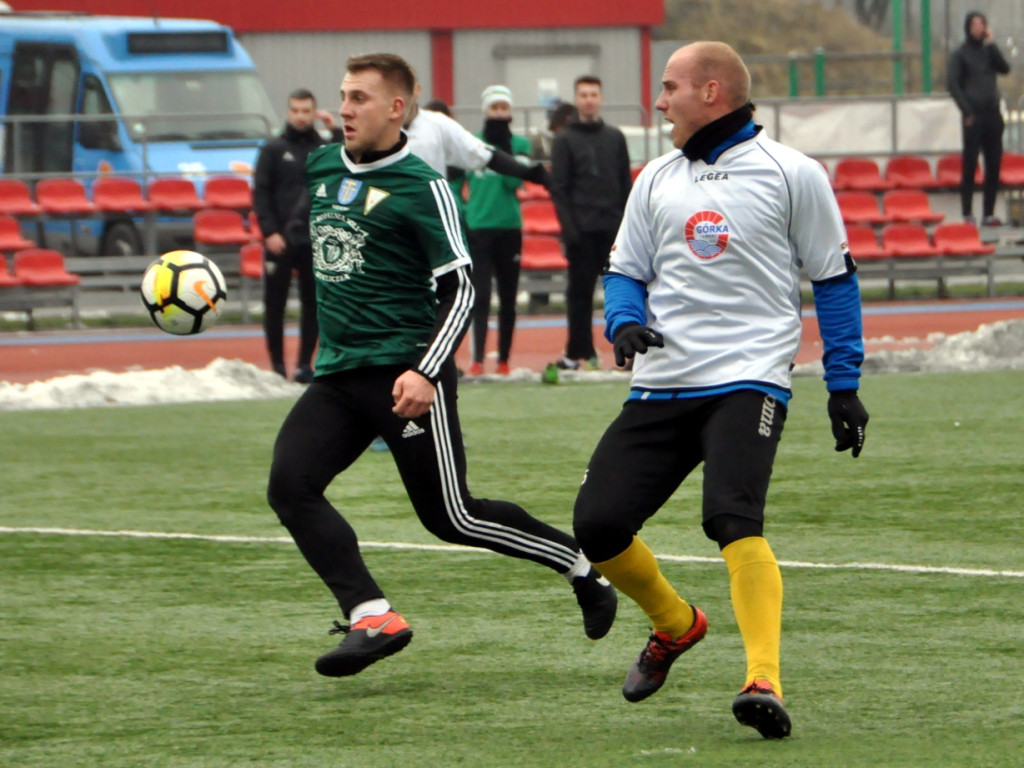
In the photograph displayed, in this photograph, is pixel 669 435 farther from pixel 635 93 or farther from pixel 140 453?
pixel 635 93

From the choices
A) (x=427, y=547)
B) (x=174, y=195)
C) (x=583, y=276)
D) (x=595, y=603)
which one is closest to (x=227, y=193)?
→ (x=174, y=195)

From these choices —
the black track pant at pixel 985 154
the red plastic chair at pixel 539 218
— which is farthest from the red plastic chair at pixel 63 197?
the black track pant at pixel 985 154

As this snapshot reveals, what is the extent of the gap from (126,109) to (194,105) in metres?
0.97

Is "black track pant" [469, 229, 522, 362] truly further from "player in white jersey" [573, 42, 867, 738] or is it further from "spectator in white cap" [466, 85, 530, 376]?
"player in white jersey" [573, 42, 867, 738]

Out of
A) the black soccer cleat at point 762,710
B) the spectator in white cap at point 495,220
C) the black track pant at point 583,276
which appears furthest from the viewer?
the black track pant at point 583,276

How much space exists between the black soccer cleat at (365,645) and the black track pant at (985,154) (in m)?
17.5

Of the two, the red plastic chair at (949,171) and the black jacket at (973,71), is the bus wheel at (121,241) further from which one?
the red plastic chair at (949,171)

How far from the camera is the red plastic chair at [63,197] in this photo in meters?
22.0

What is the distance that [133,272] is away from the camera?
21672 millimetres

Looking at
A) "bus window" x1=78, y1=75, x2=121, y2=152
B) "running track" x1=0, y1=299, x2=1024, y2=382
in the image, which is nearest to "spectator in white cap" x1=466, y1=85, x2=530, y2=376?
"running track" x1=0, y1=299, x2=1024, y2=382

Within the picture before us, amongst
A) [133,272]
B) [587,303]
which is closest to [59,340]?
[133,272]

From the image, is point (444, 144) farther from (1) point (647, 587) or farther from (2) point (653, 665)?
(2) point (653, 665)

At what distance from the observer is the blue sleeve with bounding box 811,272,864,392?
5.11 meters

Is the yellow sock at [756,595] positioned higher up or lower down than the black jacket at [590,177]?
lower down
